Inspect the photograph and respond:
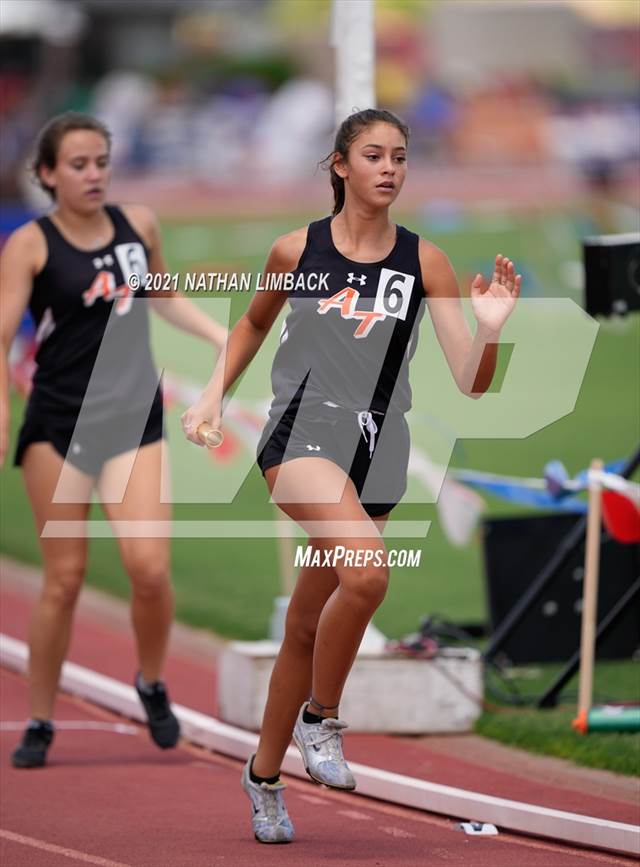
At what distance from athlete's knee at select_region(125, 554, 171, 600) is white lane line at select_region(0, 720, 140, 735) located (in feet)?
3.28

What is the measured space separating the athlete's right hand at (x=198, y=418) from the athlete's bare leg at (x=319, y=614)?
0.80 feet

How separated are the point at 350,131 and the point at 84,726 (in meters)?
3.28

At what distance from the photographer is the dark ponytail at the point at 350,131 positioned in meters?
5.32

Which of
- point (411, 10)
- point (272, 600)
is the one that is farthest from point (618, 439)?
point (411, 10)

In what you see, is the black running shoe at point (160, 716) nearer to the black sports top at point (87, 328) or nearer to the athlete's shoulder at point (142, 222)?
the black sports top at point (87, 328)

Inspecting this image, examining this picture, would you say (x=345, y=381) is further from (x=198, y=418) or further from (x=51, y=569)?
(x=51, y=569)

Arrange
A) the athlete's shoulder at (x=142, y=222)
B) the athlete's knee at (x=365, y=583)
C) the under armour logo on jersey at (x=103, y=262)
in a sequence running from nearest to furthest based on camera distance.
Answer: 1. the athlete's knee at (x=365, y=583)
2. the under armour logo on jersey at (x=103, y=262)
3. the athlete's shoulder at (x=142, y=222)

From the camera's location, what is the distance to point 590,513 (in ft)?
23.7

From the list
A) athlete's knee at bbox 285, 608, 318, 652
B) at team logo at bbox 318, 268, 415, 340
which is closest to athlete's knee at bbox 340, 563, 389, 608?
athlete's knee at bbox 285, 608, 318, 652

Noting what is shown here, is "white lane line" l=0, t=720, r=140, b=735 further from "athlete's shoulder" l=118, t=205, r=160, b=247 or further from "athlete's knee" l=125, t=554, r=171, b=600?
"athlete's shoulder" l=118, t=205, r=160, b=247

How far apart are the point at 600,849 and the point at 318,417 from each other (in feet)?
5.52

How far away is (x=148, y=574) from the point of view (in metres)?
6.64

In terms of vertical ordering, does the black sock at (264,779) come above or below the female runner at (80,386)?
below

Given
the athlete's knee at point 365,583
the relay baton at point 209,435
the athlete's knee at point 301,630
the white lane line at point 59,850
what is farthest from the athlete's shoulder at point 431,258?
the white lane line at point 59,850
